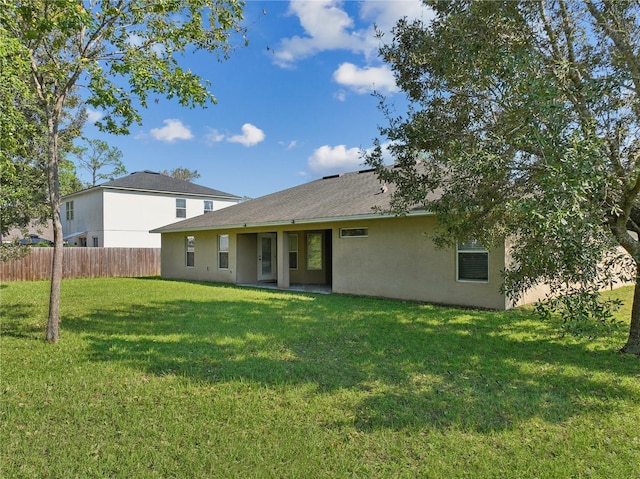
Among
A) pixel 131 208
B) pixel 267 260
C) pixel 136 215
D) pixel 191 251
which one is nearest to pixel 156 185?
pixel 131 208

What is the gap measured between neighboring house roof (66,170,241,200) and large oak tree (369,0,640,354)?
875 inches

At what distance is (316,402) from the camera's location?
4348 millimetres

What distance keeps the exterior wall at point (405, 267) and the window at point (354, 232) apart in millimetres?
116

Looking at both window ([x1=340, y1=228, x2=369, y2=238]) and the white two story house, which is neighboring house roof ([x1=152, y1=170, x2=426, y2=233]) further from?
the white two story house

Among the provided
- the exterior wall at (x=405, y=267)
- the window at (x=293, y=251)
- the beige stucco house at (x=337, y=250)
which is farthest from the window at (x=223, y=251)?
the exterior wall at (x=405, y=267)

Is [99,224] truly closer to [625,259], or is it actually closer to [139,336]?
Result: [139,336]

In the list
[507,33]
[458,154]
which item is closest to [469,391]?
[458,154]

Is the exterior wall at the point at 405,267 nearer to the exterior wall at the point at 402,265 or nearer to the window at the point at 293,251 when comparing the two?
the exterior wall at the point at 402,265

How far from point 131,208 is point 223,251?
1140 centimetres

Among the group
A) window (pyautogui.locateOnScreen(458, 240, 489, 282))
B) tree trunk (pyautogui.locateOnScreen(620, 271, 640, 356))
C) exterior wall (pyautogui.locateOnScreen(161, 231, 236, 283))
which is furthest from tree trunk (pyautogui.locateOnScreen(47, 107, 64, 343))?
exterior wall (pyautogui.locateOnScreen(161, 231, 236, 283))

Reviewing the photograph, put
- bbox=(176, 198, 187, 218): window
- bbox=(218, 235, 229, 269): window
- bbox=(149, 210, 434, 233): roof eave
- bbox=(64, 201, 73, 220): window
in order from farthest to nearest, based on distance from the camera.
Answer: bbox=(64, 201, 73, 220): window, bbox=(176, 198, 187, 218): window, bbox=(218, 235, 229, 269): window, bbox=(149, 210, 434, 233): roof eave

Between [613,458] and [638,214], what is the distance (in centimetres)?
447

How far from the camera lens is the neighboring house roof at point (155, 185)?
25906 mm

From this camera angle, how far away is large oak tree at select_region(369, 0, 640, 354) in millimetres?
3902
